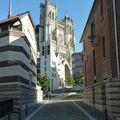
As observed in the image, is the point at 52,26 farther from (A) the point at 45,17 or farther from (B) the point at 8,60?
(B) the point at 8,60

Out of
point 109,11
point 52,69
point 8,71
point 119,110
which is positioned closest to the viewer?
point 119,110

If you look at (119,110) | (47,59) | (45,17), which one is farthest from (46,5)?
(119,110)

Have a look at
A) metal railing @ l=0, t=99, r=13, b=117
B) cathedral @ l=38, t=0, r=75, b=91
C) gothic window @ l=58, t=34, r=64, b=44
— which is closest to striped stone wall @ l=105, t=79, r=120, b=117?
metal railing @ l=0, t=99, r=13, b=117

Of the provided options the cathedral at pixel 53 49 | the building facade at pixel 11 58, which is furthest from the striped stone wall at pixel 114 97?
the cathedral at pixel 53 49

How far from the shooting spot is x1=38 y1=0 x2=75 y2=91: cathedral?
517 ft

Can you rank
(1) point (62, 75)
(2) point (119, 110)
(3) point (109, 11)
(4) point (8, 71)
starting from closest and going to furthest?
(2) point (119, 110) < (3) point (109, 11) < (4) point (8, 71) < (1) point (62, 75)

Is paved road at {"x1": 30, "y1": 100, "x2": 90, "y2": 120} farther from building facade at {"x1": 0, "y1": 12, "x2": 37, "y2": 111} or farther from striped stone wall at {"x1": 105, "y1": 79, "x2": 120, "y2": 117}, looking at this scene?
building facade at {"x1": 0, "y1": 12, "x2": 37, "y2": 111}

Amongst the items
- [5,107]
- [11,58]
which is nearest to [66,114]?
[5,107]

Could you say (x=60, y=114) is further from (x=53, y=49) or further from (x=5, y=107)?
(x=53, y=49)

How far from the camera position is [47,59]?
15775cm

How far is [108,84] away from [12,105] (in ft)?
30.2

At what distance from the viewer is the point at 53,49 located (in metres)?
177

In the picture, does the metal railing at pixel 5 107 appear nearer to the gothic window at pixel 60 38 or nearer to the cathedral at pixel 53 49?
the cathedral at pixel 53 49

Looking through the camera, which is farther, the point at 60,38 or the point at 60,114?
the point at 60,38
